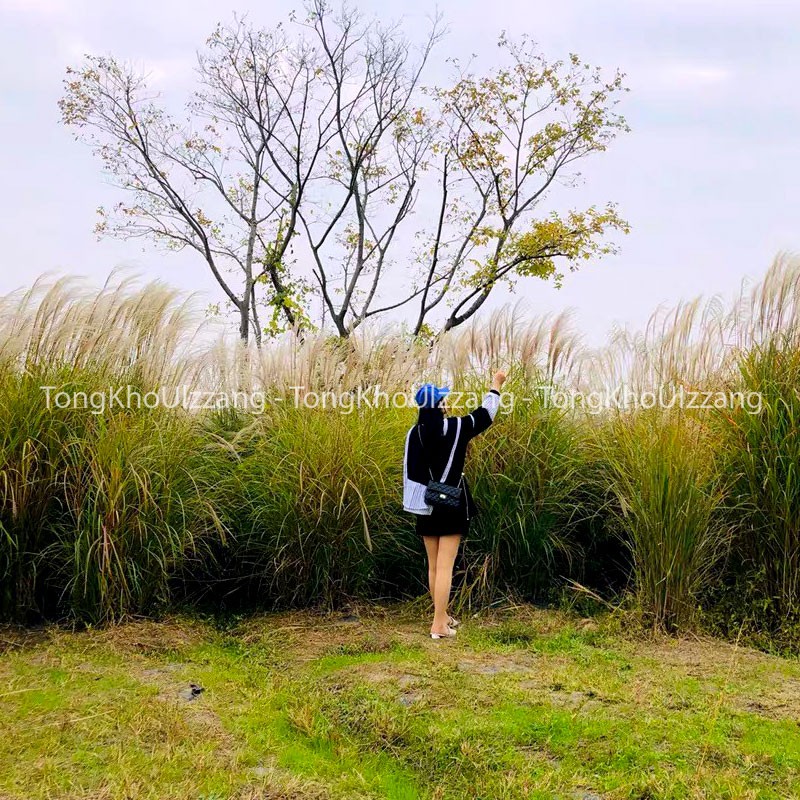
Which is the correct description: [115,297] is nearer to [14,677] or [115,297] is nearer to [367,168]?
[14,677]

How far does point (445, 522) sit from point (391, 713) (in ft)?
4.79

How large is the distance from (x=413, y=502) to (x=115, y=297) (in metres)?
2.33

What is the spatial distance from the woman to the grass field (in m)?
0.32

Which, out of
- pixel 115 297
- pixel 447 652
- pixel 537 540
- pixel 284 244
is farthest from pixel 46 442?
pixel 284 244

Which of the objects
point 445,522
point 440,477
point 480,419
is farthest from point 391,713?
point 480,419

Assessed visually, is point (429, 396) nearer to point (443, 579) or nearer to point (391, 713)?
point (443, 579)

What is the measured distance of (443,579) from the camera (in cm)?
484

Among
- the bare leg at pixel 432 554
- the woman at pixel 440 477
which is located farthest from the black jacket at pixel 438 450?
the bare leg at pixel 432 554

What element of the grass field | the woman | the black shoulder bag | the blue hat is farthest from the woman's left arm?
the grass field

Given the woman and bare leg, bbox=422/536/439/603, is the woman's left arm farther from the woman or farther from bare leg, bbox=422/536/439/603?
bare leg, bbox=422/536/439/603

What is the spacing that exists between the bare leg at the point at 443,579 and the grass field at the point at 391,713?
0.13 metres

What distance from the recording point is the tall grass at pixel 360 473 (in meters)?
4.82

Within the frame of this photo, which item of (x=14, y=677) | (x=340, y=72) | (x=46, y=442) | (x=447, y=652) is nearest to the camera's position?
(x=14, y=677)

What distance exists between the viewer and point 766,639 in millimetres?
4883
